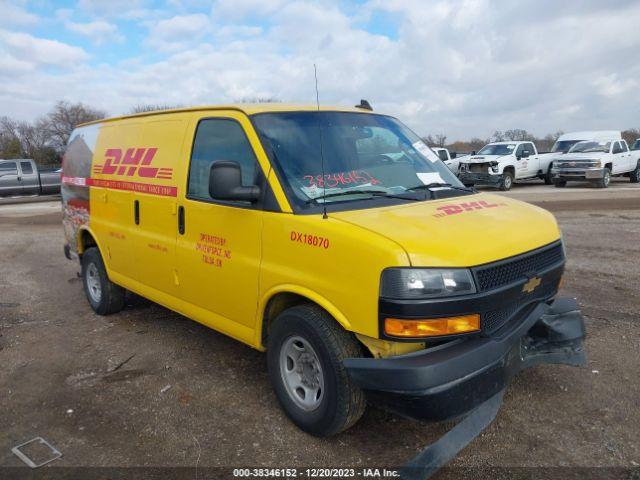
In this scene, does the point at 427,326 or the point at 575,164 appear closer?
the point at 427,326

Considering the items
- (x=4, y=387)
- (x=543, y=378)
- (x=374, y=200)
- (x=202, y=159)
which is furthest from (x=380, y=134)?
(x=4, y=387)

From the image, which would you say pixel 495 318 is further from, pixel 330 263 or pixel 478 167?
pixel 478 167

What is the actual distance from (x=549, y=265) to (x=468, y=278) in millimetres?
925

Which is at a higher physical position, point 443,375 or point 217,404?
point 443,375

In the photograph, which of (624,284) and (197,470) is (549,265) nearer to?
(197,470)

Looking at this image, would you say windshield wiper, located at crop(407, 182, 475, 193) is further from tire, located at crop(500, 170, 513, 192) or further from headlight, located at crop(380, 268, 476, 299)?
tire, located at crop(500, 170, 513, 192)

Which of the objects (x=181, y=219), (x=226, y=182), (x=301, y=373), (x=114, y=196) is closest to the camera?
(x=226, y=182)

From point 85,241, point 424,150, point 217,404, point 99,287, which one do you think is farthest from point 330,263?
point 85,241

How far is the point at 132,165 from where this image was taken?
4.89m

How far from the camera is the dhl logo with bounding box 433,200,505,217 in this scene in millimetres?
3304

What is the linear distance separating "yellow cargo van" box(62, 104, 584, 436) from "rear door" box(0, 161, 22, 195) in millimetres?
20730

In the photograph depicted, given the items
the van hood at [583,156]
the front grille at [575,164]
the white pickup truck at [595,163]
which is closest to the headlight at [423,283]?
the white pickup truck at [595,163]

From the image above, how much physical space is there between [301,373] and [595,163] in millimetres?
20437

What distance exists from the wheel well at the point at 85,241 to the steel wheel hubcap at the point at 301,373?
3.54m
